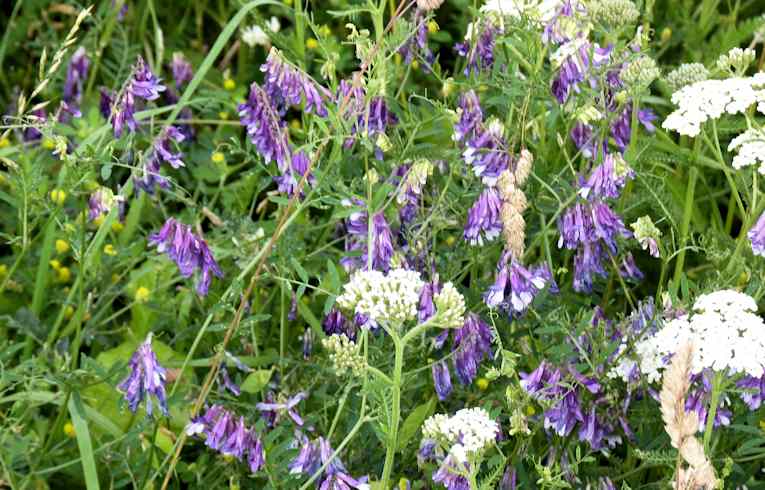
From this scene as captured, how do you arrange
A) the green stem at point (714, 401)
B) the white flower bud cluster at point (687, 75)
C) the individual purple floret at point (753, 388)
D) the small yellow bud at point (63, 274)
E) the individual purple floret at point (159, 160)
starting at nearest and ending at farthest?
the green stem at point (714, 401) → the individual purple floret at point (753, 388) → the individual purple floret at point (159, 160) → the white flower bud cluster at point (687, 75) → the small yellow bud at point (63, 274)

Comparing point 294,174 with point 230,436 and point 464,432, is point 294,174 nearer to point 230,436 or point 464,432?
point 230,436

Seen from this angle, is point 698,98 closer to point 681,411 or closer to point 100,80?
point 681,411

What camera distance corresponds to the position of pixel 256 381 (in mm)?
2727

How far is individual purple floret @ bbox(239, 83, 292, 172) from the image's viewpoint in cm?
259

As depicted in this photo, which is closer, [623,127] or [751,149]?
[751,149]

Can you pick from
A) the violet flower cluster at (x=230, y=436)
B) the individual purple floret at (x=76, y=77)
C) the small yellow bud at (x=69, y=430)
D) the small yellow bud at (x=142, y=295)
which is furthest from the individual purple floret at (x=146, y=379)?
the individual purple floret at (x=76, y=77)

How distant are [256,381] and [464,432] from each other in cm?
89

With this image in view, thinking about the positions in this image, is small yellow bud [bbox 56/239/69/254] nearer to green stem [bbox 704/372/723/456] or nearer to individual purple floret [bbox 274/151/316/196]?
individual purple floret [bbox 274/151/316/196]

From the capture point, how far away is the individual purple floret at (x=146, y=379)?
2377mm

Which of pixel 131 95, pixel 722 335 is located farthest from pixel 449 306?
pixel 131 95

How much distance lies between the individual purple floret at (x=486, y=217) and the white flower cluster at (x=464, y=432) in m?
0.52

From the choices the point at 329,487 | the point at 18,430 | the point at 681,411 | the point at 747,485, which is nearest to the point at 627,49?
the point at 747,485

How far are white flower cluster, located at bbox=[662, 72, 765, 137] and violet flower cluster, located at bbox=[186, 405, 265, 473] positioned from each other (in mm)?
965

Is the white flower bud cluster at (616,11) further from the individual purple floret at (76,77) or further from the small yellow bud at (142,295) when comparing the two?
the individual purple floret at (76,77)
